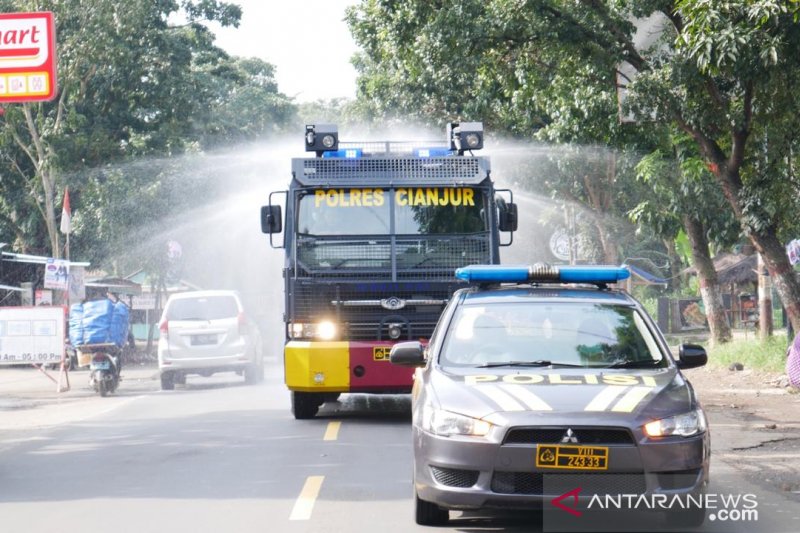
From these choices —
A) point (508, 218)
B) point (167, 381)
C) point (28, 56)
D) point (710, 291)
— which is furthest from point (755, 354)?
point (28, 56)

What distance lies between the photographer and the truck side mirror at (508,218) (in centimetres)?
1462

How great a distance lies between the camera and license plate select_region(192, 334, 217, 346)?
2252 centimetres

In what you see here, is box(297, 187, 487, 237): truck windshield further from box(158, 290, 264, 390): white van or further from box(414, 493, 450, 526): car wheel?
box(158, 290, 264, 390): white van

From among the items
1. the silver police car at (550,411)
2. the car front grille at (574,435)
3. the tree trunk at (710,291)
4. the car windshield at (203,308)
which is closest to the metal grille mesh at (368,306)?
the silver police car at (550,411)

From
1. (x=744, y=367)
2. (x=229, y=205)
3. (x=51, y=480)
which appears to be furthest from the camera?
(x=229, y=205)

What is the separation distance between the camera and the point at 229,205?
40.8 meters

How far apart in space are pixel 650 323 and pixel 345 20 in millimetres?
23166

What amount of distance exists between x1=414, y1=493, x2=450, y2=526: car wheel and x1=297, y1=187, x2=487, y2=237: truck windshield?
22.2 feet

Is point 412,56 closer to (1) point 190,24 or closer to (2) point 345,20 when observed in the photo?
(2) point 345,20

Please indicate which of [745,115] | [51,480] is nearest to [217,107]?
[745,115]

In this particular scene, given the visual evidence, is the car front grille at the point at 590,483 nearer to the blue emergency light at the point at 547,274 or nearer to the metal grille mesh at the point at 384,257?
the blue emergency light at the point at 547,274

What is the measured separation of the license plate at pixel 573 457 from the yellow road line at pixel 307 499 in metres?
2.10

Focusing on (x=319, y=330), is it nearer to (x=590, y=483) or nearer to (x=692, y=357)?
(x=692, y=357)

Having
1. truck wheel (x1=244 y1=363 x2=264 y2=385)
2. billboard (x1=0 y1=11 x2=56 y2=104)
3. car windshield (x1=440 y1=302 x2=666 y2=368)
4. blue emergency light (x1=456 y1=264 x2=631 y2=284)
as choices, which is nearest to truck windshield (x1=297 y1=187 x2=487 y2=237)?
blue emergency light (x1=456 y1=264 x2=631 y2=284)
